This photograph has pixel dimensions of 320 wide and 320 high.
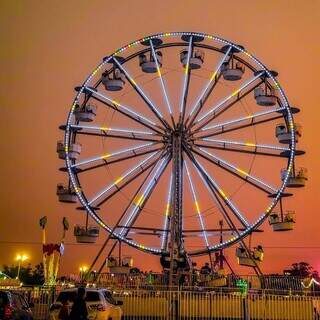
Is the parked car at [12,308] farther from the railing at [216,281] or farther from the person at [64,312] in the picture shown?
the railing at [216,281]

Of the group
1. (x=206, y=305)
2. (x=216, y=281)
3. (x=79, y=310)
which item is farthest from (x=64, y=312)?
(x=216, y=281)

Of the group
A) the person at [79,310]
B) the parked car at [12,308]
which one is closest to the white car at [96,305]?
the person at [79,310]

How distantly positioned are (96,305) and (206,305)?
18.5 ft

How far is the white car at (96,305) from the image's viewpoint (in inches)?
693

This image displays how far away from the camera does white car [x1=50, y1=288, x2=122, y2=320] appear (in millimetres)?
17597

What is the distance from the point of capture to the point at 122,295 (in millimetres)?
22984

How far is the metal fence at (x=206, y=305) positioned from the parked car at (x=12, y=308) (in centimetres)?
499

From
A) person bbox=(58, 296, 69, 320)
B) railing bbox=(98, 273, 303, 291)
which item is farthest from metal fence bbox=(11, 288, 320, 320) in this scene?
person bbox=(58, 296, 69, 320)

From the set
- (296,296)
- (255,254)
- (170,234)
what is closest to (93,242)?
(170,234)

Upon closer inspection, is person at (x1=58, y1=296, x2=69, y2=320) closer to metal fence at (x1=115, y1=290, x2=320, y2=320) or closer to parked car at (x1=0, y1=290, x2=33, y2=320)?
parked car at (x1=0, y1=290, x2=33, y2=320)

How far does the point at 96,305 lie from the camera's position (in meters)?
17.7

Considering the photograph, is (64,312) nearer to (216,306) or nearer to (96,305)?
(96,305)

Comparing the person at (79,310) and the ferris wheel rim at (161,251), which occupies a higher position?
the ferris wheel rim at (161,251)

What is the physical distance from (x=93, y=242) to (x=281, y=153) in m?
10.3
